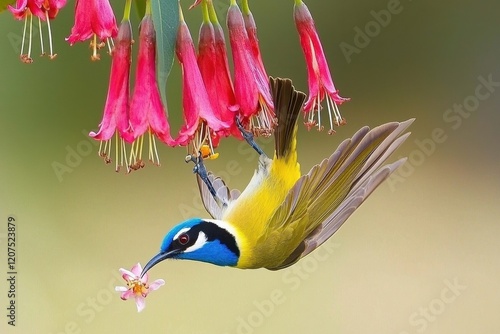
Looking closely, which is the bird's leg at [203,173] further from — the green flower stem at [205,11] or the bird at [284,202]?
the green flower stem at [205,11]

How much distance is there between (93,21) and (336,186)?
32 centimetres

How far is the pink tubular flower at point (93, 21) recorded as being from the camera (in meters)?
0.49

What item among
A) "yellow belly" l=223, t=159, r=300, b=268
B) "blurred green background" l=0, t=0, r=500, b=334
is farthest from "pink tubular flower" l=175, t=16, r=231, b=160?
"blurred green background" l=0, t=0, r=500, b=334

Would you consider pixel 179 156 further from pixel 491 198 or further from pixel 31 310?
pixel 491 198

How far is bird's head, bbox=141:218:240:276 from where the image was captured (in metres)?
0.69

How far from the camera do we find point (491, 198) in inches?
79.4

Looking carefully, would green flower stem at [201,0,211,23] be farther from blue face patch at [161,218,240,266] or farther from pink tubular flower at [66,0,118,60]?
blue face patch at [161,218,240,266]

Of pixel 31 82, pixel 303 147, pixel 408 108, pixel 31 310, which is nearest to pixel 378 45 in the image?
pixel 408 108

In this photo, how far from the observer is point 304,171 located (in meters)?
1.70

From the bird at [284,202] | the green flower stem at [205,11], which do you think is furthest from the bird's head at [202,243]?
the green flower stem at [205,11]

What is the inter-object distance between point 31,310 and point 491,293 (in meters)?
1.15

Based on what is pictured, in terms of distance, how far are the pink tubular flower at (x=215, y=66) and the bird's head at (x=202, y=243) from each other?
0.60 ft

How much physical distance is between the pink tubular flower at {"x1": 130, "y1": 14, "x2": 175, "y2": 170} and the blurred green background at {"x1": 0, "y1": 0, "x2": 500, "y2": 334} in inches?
31.8

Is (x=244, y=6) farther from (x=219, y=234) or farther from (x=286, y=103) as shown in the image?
(x=219, y=234)
